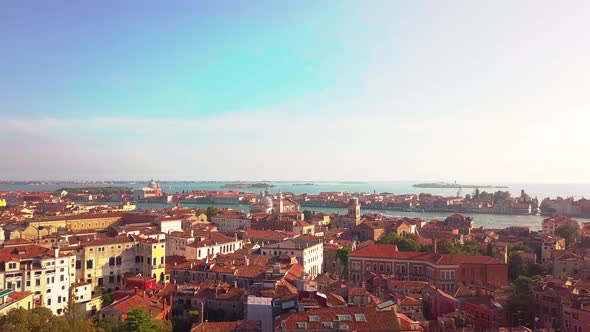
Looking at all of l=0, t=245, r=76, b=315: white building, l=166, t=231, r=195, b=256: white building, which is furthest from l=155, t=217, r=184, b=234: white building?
l=0, t=245, r=76, b=315: white building

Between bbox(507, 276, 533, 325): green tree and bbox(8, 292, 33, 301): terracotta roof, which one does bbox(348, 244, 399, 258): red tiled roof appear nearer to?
bbox(507, 276, 533, 325): green tree

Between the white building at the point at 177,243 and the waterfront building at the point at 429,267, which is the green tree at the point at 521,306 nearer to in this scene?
the waterfront building at the point at 429,267

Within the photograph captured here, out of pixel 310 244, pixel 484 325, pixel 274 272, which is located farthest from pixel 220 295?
pixel 310 244

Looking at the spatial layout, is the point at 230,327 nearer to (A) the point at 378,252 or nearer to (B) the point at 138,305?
(B) the point at 138,305

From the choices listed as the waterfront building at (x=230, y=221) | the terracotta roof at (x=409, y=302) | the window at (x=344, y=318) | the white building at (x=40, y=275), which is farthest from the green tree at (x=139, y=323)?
the waterfront building at (x=230, y=221)

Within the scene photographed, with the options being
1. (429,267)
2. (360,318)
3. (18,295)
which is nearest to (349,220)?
(429,267)

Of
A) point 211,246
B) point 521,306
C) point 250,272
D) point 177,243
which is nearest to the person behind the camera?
point 521,306
